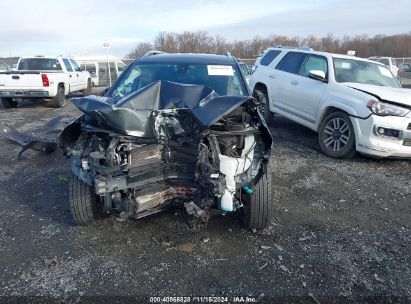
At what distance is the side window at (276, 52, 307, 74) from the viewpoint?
23.2ft

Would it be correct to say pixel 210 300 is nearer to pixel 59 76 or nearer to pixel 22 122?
pixel 22 122

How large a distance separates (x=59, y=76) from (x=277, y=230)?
33.1 ft

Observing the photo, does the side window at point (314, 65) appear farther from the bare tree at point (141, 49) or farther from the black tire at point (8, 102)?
the bare tree at point (141, 49)

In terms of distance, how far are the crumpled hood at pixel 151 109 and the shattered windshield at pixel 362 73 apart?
3989 millimetres

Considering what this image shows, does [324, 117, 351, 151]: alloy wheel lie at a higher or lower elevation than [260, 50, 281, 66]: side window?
lower

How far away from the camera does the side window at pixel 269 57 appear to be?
8026mm

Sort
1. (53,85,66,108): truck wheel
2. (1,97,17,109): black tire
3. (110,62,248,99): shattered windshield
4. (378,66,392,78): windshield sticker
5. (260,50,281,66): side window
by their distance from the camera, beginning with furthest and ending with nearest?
(53,85,66,108): truck wheel, (1,97,17,109): black tire, (260,50,281,66): side window, (378,66,392,78): windshield sticker, (110,62,248,99): shattered windshield

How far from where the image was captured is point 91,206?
11.3 ft

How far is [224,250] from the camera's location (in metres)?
3.18

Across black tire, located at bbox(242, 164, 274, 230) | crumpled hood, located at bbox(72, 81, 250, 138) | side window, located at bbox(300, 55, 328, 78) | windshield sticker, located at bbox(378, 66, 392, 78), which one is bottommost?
black tire, located at bbox(242, 164, 274, 230)

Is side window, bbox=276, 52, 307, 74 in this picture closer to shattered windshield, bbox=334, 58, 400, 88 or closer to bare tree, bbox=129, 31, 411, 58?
shattered windshield, bbox=334, 58, 400, 88

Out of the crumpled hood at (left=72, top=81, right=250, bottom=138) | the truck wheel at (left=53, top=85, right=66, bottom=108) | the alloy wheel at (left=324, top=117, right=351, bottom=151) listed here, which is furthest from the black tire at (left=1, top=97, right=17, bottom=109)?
the alloy wheel at (left=324, top=117, right=351, bottom=151)

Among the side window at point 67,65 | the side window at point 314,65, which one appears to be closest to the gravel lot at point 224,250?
the side window at point 314,65

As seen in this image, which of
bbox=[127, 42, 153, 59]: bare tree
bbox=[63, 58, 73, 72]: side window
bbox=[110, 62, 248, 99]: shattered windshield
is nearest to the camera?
bbox=[110, 62, 248, 99]: shattered windshield
